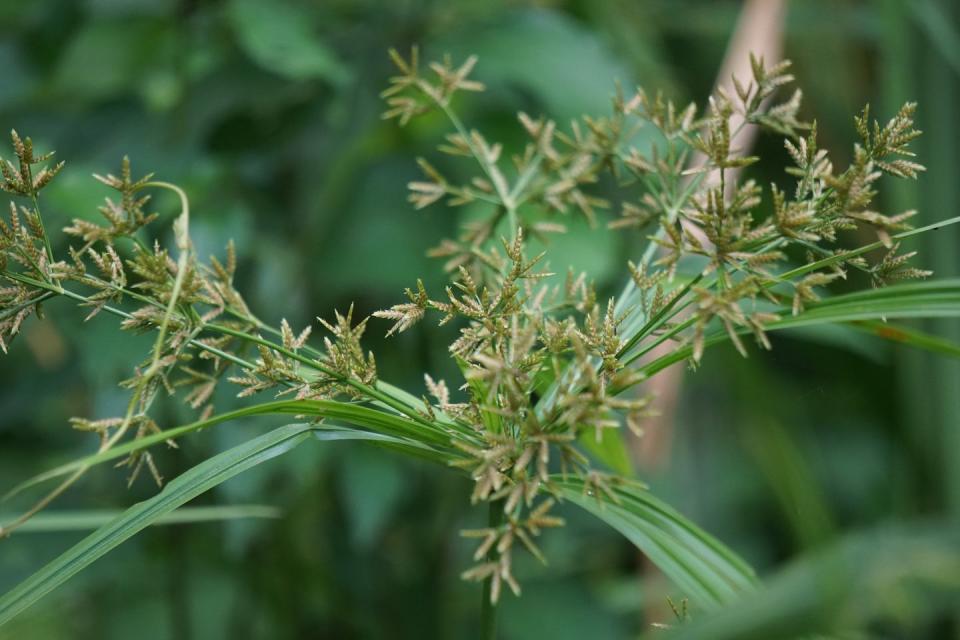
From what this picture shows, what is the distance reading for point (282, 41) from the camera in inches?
34.8

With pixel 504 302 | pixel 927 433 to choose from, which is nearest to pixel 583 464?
pixel 504 302

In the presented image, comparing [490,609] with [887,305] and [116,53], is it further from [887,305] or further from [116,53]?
[116,53]

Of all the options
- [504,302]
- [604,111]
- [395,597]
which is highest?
[604,111]

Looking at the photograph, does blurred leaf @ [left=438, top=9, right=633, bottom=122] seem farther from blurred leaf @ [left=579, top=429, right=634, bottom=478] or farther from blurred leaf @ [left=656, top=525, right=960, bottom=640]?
blurred leaf @ [left=656, top=525, right=960, bottom=640]

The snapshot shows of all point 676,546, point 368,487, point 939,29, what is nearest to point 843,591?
point 676,546

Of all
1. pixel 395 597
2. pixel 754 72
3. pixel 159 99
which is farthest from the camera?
pixel 159 99

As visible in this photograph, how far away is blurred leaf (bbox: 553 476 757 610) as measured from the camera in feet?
1.12

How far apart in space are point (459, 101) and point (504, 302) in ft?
2.72

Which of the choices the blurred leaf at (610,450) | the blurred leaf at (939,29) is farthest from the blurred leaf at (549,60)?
the blurred leaf at (610,450)

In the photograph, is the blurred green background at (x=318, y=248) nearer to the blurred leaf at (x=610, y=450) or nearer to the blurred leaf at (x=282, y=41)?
the blurred leaf at (x=282, y=41)

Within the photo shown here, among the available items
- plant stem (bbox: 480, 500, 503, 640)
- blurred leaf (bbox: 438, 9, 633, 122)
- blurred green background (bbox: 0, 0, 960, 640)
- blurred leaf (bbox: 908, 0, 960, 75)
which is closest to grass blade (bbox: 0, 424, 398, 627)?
plant stem (bbox: 480, 500, 503, 640)

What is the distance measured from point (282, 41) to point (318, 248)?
8.6 inches

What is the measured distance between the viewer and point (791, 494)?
0.52m

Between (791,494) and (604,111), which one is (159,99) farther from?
(791,494)
